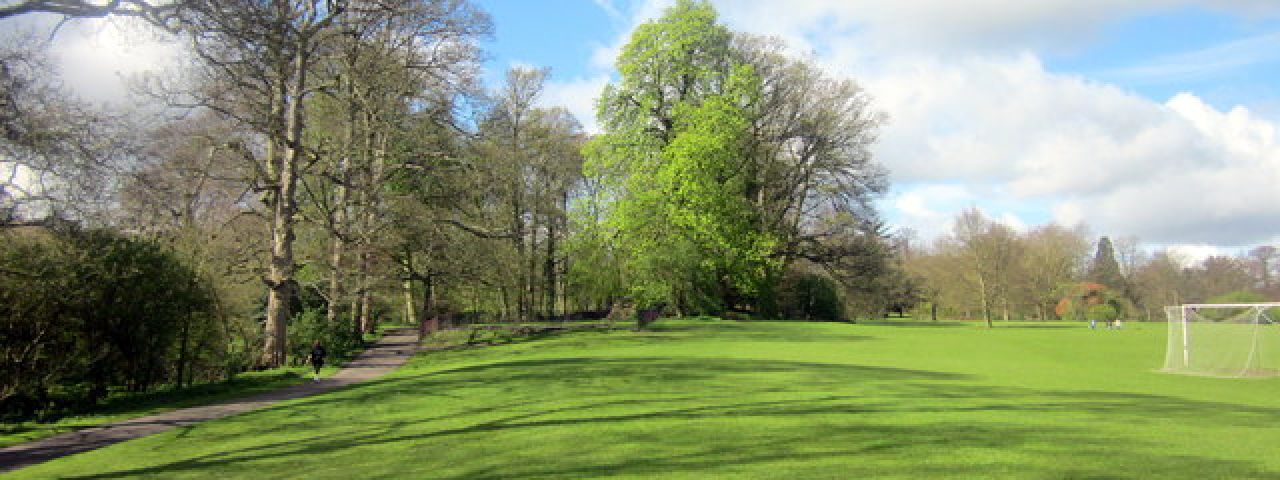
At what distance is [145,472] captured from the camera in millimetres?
9133

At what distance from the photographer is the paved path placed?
1108 cm

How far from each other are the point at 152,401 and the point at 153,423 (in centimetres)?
366

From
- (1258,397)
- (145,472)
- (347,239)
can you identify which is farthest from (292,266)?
(1258,397)

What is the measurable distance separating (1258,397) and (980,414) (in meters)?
9.79

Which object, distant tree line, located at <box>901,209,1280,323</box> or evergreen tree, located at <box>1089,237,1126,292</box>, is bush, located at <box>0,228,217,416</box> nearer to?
distant tree line, located at <box>901,209,1280,323</box>

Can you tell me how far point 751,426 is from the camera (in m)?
10.2

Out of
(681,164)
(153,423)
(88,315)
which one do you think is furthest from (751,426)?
(681,164)

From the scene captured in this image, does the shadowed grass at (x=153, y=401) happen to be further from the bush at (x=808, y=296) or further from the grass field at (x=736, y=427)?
the bush at (x=808, y=296)

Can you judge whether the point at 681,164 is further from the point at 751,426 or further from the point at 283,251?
the point at 751,426

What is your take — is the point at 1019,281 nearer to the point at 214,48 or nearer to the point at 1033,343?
the point at 1033,343

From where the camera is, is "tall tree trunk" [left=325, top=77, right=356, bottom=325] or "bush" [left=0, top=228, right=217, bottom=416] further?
"tall tree trunk" [left=325, top=77, right=356, bottom=325]

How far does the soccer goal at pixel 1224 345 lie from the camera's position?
22.8 metres

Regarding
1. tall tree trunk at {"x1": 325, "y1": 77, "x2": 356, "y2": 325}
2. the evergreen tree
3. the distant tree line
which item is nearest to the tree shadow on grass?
tall tree trunk at {"x1": 325, "y1": 77, "x2": 356, "y2": 325}

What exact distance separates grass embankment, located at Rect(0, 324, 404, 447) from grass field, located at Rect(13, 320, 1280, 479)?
2.73 meters
